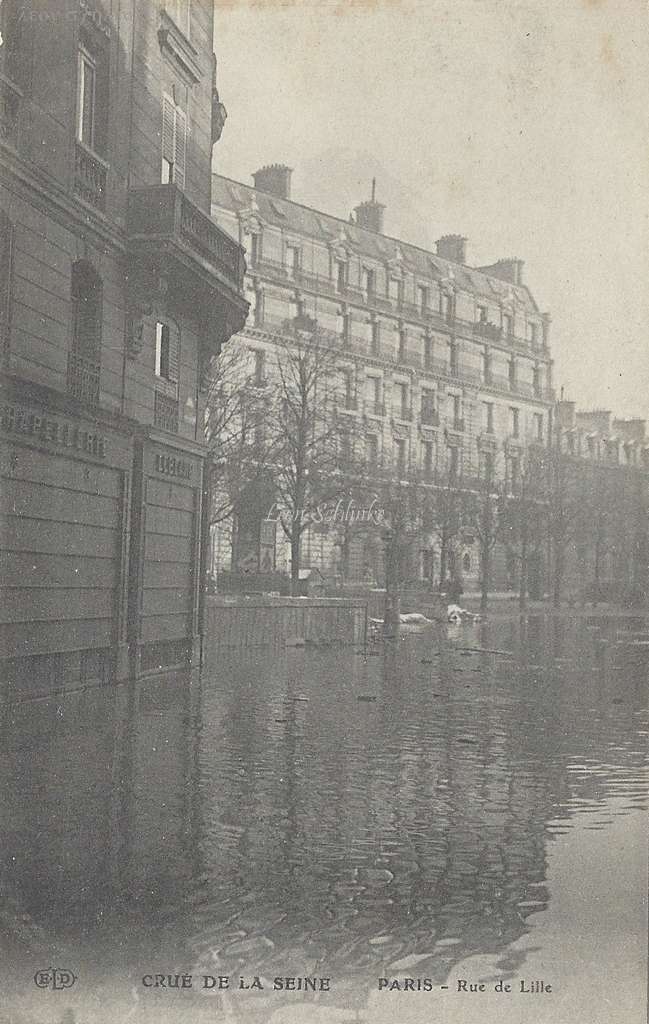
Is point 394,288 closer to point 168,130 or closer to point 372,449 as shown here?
point 372,449

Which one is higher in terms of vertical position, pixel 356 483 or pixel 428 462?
pixel 428 462

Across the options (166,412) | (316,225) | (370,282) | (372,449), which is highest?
(316,225)

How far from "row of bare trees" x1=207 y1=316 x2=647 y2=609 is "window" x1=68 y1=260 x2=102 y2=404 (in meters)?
8.08

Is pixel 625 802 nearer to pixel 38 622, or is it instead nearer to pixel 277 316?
pixel 38 622

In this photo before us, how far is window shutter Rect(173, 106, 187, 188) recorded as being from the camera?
14.5 metres

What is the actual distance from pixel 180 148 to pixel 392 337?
2331cm

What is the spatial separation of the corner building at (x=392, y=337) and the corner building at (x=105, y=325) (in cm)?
946

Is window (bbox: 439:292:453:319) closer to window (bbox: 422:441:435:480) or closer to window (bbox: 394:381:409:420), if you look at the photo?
window (bbox: 394:381:409:420)

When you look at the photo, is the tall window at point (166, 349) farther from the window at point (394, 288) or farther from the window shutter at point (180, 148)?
the window at point (394, 288)

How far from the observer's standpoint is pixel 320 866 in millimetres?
5570

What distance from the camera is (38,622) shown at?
1065 cm

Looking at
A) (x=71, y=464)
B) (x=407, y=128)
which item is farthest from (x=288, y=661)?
(x=407, y=128)

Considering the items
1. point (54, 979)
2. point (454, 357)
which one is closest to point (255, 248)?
point (454, 357)

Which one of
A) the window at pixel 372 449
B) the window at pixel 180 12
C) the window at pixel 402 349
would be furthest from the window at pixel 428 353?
the window at pixel 180 12
